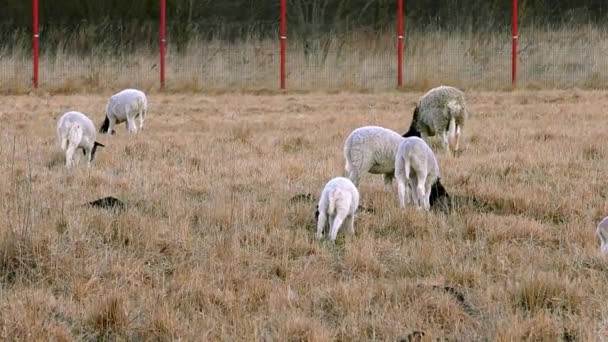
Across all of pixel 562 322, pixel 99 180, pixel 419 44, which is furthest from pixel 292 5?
pixel 562 322

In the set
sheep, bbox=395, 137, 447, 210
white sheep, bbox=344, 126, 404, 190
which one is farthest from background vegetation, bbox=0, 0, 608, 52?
sheep, bbox=395, 137, 447, 210

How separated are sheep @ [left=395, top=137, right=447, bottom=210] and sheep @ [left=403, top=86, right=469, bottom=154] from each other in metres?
3.38

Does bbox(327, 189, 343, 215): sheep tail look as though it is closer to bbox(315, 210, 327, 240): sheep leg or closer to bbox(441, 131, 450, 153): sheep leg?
bbox(315, 210, 327, 240): sheep leg

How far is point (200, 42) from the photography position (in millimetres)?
24922

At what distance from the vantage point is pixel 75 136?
385 inches

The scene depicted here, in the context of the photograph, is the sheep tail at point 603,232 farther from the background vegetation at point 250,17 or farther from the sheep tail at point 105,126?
the background vegetation at point 250,17

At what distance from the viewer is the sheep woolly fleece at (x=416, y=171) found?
7297 mm

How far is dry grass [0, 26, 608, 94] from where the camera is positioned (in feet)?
71.5

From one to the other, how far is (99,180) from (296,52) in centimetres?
1570

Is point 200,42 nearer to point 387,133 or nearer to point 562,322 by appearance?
point 387,133

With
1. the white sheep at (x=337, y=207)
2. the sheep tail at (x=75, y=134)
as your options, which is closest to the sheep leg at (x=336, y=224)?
the white sheep at (x=337, y=207)

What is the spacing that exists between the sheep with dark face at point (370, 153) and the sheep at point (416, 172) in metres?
0.54

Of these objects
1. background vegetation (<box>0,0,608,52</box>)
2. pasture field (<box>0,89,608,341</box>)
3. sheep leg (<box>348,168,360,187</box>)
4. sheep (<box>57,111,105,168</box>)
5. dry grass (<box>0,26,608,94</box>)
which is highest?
background vegetation (<box>0,0,608,52</box>)

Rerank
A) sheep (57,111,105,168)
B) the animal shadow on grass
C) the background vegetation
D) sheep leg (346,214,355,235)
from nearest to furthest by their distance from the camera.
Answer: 1. sheep leg (346,214,355,235)
2. the animal shadow on grass
3. sheep (57,111,105,168)
4. the background vegetation
